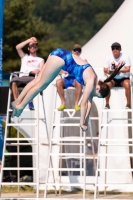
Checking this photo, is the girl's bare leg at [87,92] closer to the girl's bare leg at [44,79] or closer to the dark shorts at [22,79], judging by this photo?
the girl's bare leg at [44,79]

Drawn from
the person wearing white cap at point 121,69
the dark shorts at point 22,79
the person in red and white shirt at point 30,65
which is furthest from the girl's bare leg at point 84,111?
the person in red and white shirt at point 30,65

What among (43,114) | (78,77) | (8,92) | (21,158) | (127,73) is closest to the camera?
(78,77)

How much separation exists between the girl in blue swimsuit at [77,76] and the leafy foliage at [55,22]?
128ft

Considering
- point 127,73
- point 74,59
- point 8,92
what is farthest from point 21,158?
point 74,59

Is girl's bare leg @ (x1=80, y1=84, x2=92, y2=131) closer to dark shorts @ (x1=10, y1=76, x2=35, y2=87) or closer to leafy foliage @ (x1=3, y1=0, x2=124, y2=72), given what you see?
dark shorts @ (x1=10, y1=76, x2=35, y2=87)

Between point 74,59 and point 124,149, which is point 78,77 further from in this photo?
point 124,149

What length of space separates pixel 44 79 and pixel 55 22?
9281cm

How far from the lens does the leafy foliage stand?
1989 inches

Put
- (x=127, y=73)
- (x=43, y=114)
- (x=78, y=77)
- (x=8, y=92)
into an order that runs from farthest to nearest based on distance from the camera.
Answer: (x=43, y=114) < (x=8, y=92) < (x=127, y=73) < (x=78, y=77)

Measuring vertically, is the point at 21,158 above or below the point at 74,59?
below

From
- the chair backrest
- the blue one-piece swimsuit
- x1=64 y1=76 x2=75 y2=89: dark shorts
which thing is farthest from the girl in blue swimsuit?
the chair backrest

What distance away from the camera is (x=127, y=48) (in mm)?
16531

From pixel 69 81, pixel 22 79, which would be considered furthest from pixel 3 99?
pixel 69 81

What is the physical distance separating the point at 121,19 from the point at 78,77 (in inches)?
255
